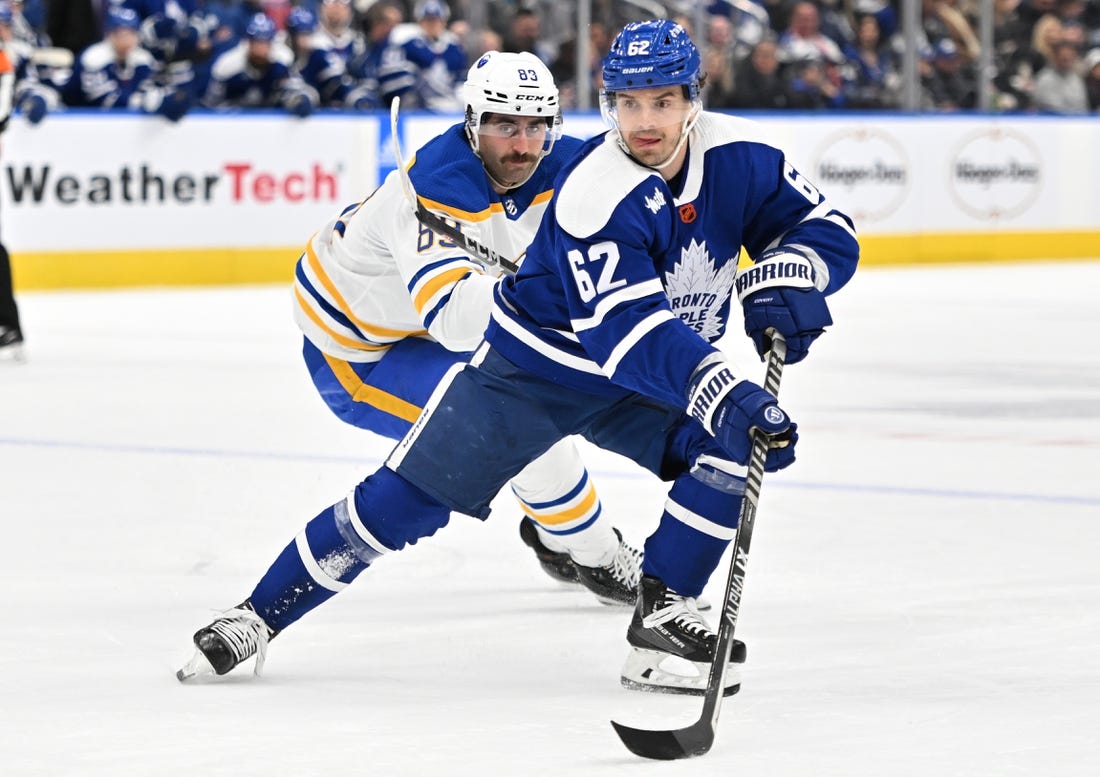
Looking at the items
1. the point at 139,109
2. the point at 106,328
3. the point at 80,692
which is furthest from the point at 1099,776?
the point at 139,109

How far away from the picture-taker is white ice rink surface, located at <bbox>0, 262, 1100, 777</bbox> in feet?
8.98

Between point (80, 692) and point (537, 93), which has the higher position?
point (537, 93)

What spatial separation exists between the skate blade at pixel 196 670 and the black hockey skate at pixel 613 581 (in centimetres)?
89

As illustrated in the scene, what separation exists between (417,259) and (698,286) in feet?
2.46

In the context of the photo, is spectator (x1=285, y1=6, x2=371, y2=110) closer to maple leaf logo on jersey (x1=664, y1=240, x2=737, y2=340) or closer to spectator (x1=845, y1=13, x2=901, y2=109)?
spectator (x1=845, y1=13, x2=901, y2=109)

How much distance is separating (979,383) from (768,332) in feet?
14.4

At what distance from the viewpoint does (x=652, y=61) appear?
299 cm

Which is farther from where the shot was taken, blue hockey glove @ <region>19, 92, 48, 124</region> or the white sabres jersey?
blue hockey glove @ <region>19, 92, 48, 124</region>

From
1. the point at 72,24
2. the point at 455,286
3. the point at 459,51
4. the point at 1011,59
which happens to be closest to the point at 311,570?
the point at 455,286

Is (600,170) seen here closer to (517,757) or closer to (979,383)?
(517,757)

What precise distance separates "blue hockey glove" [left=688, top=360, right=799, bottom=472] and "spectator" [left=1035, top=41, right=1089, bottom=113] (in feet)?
39.2

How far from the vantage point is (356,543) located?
3.20 m

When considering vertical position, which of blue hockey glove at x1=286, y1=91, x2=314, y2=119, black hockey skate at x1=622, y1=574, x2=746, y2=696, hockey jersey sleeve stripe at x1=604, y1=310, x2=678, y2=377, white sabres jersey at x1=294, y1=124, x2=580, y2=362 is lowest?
blue hockey glove at x1=286, y1=91, x2=314, y2=119

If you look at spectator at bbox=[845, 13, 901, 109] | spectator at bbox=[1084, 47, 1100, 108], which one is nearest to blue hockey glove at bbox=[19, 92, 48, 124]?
spectator at bbox=[845, 13, 901, 109]
